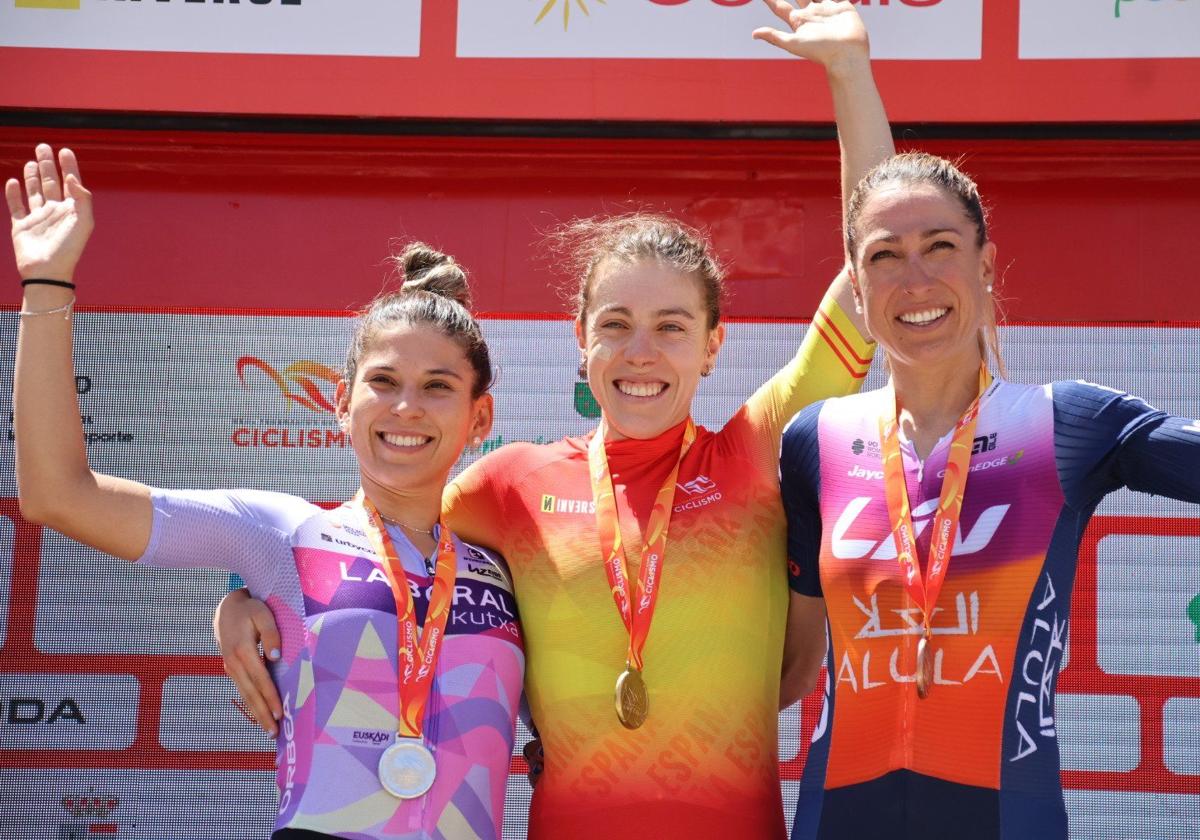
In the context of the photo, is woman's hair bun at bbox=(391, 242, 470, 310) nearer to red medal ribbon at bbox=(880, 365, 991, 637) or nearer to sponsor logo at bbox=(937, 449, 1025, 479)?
red medal ribbon at bbox=(880, 365, 991, 637)

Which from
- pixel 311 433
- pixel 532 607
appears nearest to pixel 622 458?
pixel 532 607

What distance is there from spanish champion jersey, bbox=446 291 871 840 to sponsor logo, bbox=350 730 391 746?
36 cm

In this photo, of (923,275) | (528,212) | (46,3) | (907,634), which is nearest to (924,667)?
(907,634)

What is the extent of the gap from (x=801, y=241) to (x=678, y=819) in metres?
2.56

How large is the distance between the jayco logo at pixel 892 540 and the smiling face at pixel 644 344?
0.48 meters

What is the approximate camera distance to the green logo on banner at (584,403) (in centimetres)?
455

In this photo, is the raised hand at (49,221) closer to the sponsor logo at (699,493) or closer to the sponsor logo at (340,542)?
the sponsor logo at (340,542)

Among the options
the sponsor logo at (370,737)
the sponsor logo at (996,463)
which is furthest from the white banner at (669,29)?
the sponsor logo at (370,737)

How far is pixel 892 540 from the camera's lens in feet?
7.89

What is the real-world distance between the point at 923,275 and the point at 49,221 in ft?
5.54

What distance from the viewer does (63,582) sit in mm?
4520

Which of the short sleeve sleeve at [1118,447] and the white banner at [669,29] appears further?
the white banner at [669,29]

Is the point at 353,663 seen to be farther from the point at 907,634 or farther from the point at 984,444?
the point at 984,444

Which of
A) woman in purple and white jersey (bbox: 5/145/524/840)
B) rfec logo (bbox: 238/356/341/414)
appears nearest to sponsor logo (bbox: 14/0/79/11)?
rfec logo (bbox: 238/356/341/414)
